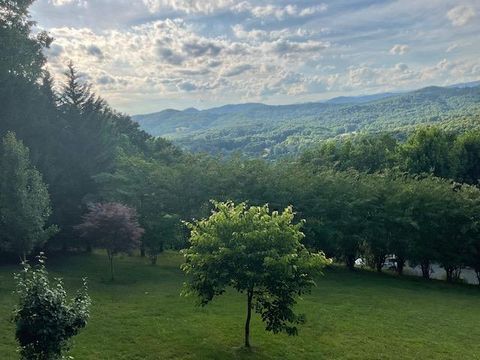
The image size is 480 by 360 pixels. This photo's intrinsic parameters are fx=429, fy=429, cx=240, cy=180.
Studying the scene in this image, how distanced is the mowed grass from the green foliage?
279cm

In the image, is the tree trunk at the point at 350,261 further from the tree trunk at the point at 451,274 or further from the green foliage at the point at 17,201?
the green foliage at the point at 17,201

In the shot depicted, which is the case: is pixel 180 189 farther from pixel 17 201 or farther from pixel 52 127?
pixel 17 201

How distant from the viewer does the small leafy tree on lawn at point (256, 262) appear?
615 inches

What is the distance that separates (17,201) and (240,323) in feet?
51.3

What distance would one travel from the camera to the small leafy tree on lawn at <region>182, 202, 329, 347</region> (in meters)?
15.6

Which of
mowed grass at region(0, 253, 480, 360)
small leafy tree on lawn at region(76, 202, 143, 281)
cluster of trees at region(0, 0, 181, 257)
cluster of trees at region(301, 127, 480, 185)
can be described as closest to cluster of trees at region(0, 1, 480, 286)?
cluster of trees at region(0, 0, 181, 257)

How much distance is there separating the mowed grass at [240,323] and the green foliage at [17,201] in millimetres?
2789

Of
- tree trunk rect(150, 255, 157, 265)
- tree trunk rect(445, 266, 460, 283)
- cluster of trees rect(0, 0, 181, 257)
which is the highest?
cluster of trees rect(0, 0, 181, 257)

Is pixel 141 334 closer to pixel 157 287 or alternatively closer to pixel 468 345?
pixel 157 287

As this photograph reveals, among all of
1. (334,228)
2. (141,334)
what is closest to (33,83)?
(141,334)

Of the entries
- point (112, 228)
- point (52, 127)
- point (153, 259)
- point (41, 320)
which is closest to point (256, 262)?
point (41, 320)

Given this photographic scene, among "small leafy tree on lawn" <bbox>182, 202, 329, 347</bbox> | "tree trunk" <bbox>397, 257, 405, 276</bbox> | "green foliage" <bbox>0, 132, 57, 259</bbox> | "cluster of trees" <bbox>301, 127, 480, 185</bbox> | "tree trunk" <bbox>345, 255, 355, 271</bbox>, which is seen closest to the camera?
"small leafy tree on lawn" <bbox>182, 202, 329, 347</bbox>

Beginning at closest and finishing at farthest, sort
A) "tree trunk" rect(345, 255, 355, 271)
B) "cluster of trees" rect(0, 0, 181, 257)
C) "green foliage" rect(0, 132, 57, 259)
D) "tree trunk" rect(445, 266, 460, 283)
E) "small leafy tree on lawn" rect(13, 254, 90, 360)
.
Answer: "small leafy tree on lawn" rect(13, 254, 90, 360), "green foliage" rect(0, 132, 57, 259), "cluster of trees" rect(0, 0, 181, 257), "tree trunk" rect(445, 266, 460, 283), "tree trunk" rect(345, 255, 355, 271)

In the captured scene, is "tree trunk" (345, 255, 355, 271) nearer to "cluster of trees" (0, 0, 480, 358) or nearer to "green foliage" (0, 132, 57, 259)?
"cluster of trees" (0, 0, 480, 358)
